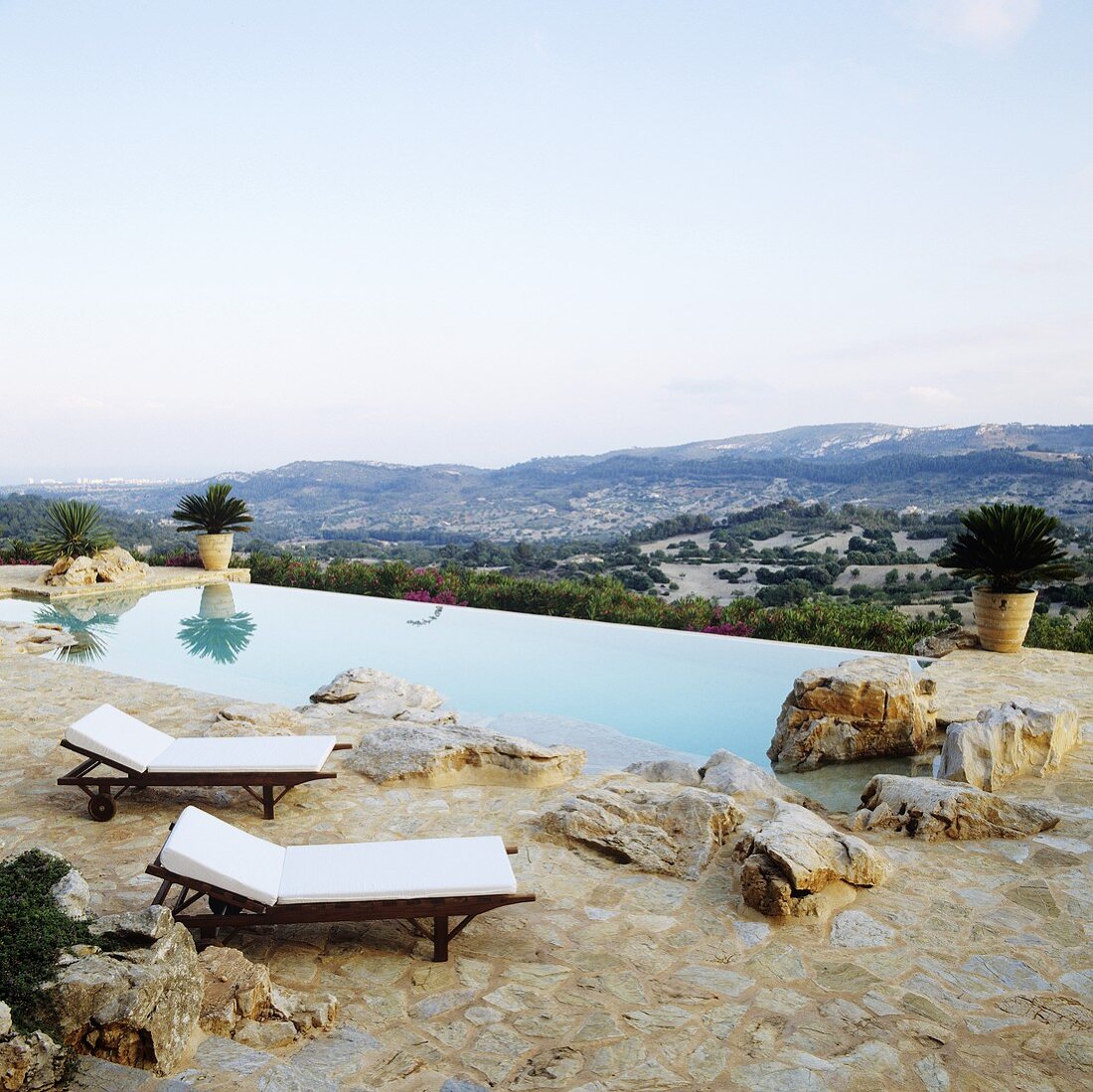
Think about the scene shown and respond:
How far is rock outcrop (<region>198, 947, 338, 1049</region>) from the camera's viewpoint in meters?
2.48

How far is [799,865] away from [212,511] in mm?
14467

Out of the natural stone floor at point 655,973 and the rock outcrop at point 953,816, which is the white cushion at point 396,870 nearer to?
the natural stone floor at point 655,973

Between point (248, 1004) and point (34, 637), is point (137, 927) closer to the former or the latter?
point (248, 1004)

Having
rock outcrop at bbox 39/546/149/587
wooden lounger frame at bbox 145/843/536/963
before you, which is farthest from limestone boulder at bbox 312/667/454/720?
rock outcrop at bbox 39/546/149/587

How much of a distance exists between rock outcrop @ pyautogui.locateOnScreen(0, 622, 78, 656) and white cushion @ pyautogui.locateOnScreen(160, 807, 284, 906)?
7.65 meters

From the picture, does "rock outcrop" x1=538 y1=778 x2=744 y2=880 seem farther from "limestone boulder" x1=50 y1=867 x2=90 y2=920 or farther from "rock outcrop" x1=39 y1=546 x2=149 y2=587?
"rock outcrop" x1=39 y1=546 x2=149 y2=587

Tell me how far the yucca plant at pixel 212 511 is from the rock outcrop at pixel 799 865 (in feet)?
45.1

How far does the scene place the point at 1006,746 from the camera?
18.3ft

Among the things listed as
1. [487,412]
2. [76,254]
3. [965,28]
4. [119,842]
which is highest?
[965,28]

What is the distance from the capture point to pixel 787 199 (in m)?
16.2

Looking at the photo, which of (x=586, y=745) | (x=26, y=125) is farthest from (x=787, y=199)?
(x=26, y=125)

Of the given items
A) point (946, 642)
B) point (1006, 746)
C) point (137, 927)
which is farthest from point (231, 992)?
point (946, 642)

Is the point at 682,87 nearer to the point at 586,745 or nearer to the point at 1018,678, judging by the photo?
the point at 1018,678

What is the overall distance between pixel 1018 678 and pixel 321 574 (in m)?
11.7
